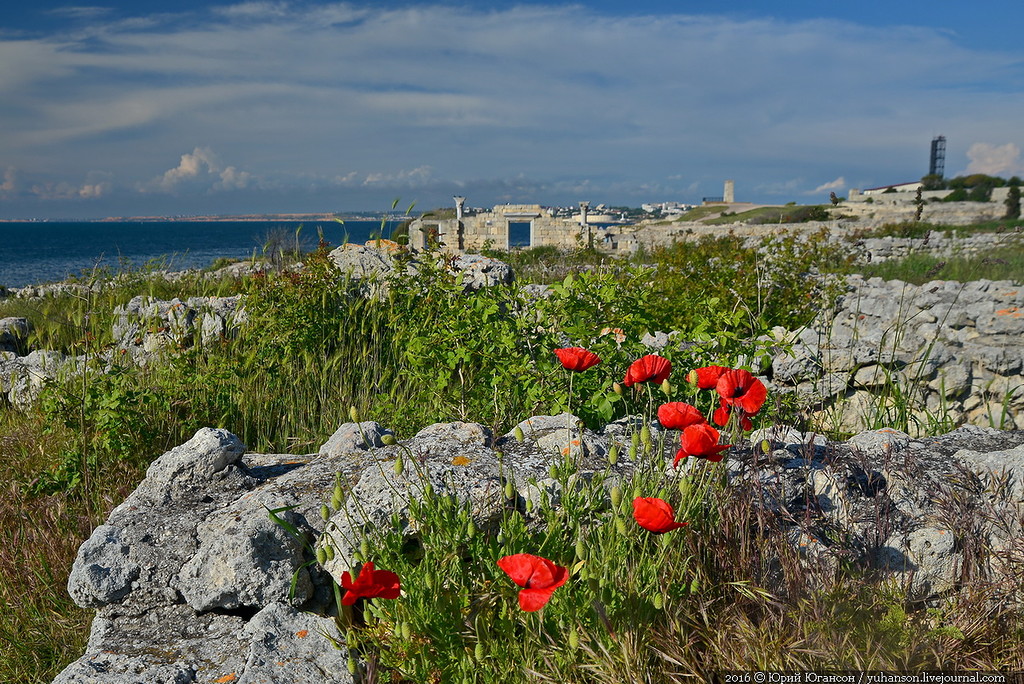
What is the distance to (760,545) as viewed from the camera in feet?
Answer: 6.66

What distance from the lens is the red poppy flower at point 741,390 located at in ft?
6.81

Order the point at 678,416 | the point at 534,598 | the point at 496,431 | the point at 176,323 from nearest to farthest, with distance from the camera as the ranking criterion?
the point at 534,598
the point at 678,416
the point at 496,431
the point at 176,323

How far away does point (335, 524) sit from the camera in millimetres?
2363

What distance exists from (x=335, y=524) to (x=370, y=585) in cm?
78

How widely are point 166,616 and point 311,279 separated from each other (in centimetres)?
340

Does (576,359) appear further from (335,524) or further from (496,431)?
(335,524)

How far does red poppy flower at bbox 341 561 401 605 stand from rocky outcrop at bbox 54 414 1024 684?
33cm

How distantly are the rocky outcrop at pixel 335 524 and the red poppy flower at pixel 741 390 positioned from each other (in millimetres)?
155

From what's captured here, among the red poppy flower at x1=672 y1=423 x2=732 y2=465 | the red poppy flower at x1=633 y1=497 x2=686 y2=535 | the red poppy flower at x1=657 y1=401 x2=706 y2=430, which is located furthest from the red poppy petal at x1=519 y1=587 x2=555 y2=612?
the red poppy flower at x1=657 y1=401 x2=706 y2=430

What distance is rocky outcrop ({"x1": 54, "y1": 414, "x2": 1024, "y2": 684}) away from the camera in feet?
6.99

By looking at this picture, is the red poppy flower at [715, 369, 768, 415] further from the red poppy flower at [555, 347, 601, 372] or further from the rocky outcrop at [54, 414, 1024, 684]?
the red poppy flower at [555, 347, 601, 372]

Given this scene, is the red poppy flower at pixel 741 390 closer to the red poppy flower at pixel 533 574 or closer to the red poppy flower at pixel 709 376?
the red poppy flower at pixel 709 376

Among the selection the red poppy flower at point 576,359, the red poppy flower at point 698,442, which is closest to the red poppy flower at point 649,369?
the red poppy flower at point 576,359

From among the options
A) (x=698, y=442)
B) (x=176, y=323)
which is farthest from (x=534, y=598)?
(x=176, y=323)
